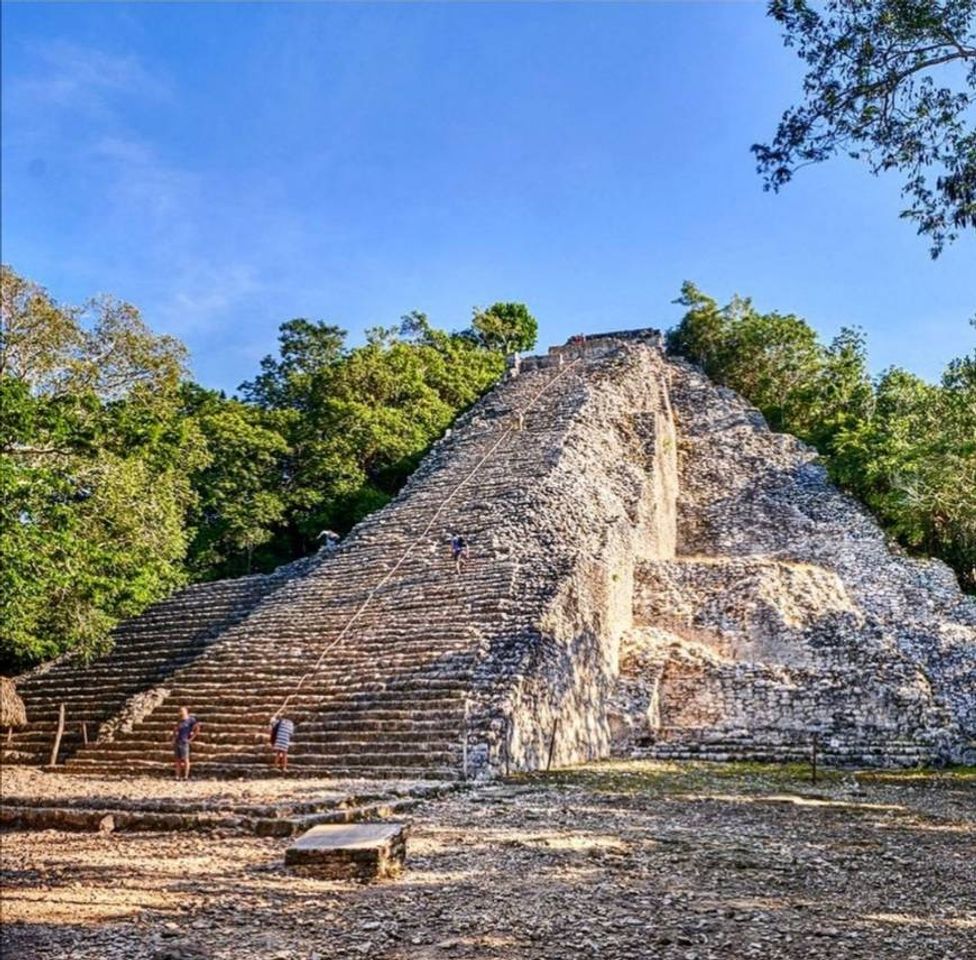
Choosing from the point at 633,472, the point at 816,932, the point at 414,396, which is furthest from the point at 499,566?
the point at 414,396

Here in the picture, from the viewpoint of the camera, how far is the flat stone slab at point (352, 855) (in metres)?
5.89

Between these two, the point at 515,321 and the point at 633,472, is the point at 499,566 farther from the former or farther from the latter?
the point at 515,321

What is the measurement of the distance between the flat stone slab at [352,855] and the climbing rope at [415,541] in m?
6.36

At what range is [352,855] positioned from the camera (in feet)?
19.5

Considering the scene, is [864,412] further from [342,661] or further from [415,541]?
[342,661]

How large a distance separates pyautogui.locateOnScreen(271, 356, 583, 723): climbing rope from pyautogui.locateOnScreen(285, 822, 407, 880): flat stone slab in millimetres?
6357

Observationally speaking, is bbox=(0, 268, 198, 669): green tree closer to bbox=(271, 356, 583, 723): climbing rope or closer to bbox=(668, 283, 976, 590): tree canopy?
bbox=(271, 356, 583, 723): climbing rope

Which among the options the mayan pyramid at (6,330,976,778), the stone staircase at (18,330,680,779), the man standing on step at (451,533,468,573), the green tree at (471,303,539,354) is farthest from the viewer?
the green tree at (471,303,539,354)

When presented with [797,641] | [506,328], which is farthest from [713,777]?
[506,328]

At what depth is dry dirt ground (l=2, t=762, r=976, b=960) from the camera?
14.9 ft

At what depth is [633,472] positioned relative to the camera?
22.7 m

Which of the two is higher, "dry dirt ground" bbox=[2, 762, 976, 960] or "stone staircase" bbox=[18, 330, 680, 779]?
"stone staircase" bbox=[18, 330, 680, 779]

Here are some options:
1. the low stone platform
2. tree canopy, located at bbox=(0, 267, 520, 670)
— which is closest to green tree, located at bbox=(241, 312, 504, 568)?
tree canopy, located at bbox=(0, 267, 520, 670)

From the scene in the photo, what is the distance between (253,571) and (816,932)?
871 inches
